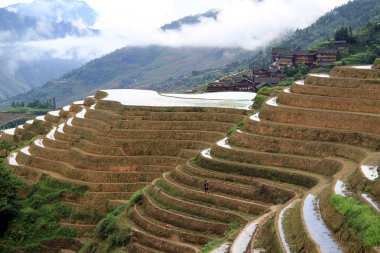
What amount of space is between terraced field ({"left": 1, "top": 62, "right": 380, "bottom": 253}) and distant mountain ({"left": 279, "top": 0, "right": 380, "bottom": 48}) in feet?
323

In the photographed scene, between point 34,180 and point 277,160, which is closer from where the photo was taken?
point 277,160

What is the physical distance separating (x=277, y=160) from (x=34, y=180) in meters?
22.3

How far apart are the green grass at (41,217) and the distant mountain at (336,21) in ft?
342

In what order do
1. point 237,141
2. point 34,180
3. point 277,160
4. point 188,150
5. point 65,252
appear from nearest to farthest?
point 277,160, point 237,141, point 65,252, point 188,150, point 34,180

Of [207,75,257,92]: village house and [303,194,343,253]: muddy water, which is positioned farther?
[207,75,257,92]: village house

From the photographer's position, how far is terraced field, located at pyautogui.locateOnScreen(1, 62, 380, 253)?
936 inches

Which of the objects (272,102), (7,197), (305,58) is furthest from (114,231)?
(305,58)

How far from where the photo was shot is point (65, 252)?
40.7 metres

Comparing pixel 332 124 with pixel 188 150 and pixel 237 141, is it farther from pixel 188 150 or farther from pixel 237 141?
pixel 188 150

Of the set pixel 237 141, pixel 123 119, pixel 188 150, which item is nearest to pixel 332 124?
pixel 237 141

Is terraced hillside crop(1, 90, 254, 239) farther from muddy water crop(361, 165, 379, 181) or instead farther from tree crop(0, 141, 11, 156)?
muddy water crop(361, 165, 379, 181)

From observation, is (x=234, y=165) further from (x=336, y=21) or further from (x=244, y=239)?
(x=336, y=21)

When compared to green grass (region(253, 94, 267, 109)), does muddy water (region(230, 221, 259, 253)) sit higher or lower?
lower

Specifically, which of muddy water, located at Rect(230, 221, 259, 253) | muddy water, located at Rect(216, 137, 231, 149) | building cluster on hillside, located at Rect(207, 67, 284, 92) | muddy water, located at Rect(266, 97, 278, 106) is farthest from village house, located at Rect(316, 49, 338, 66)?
muddy water, located at Rect(230, 221, 259, 253)
